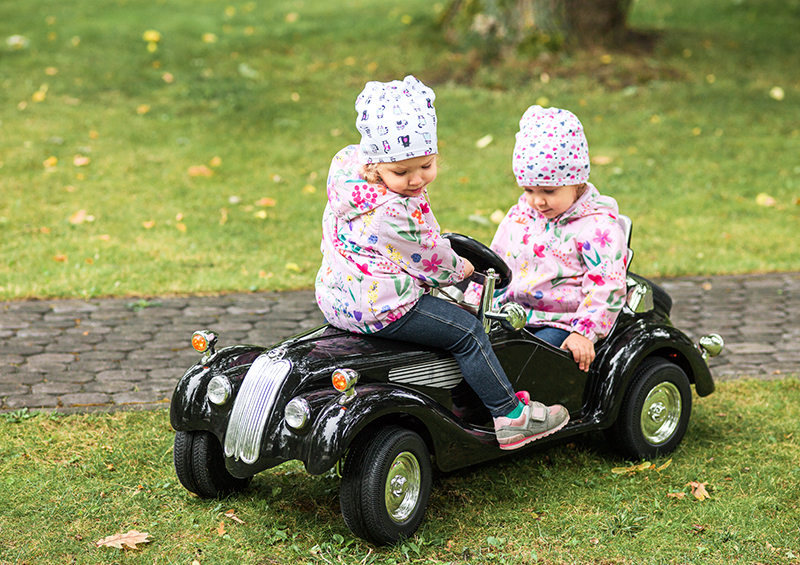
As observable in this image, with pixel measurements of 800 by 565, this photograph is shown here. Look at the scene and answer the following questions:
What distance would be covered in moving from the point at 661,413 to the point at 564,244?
95cm

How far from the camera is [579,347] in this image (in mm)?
3996

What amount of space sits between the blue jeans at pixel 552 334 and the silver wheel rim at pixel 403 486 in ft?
3.00

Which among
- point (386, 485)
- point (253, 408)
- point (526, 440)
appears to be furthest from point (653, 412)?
point (253, 408)

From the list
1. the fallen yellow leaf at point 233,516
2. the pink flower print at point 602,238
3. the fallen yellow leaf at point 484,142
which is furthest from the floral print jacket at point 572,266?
the fallen yellow leaf at point 484,142

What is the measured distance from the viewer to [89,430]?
4387mm

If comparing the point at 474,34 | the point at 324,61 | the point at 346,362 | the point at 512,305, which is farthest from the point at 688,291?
the point at 324,61

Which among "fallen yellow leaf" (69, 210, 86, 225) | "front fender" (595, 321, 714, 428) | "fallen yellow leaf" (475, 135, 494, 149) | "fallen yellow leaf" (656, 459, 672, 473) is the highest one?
"fallen yellow leaf" (475, 135, 494, 149)

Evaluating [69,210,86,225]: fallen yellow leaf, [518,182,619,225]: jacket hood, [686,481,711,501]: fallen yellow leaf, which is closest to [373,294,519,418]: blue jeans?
[518,182,619,225]: jacket hood

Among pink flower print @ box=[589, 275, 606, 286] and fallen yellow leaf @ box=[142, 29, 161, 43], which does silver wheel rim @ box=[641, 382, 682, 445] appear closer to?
pink flower print @ box=[589, 275, 606, 286]

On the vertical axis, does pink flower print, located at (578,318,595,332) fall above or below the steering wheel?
below

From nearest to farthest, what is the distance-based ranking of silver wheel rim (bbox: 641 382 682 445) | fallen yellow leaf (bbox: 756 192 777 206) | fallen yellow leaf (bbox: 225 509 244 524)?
fallen yellow leaf (bbox: 225 509 244 524) → silver wheel rim (bbox: 641 382 682 445) → fallen yellow leaf (bbox: 756 192 777 206)

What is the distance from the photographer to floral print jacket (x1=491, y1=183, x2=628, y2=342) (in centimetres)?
405

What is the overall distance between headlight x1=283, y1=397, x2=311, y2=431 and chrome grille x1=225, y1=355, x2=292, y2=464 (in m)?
0.10

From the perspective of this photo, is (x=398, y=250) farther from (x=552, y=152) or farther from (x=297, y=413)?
(x=552, y=152)
